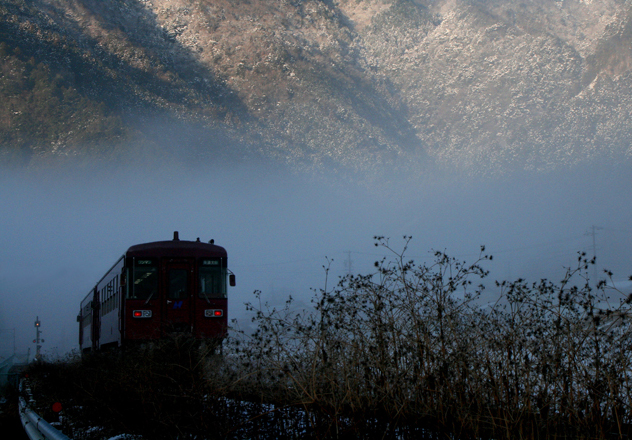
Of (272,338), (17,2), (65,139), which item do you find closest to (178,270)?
(272,338)

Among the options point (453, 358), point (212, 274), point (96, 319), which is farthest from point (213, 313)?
point (453, 358)

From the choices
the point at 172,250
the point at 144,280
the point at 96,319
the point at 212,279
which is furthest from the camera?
the point at 96,319

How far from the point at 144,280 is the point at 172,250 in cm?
94

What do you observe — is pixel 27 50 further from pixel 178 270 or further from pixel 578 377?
pixel 578 377

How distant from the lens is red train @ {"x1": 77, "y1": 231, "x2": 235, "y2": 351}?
12828 millimetres

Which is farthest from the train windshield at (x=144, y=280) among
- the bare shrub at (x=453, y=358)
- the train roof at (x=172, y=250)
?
the bare shrub at (x=453, y=358)

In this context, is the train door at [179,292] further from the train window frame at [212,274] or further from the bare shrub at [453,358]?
A: the bare shrub at [453,358]

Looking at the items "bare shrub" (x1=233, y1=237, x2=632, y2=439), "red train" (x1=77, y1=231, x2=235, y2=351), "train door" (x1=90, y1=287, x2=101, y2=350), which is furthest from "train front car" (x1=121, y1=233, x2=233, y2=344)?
"bare shrub" (x1=233, y1=237, x2=632, y2=439)

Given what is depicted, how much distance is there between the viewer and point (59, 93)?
146500mm

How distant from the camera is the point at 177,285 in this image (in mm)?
13320

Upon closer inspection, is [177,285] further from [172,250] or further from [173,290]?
[172,250]

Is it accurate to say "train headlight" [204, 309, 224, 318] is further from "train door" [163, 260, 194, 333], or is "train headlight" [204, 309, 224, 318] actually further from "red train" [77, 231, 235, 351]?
"train door" [163, 260, 194, 333]

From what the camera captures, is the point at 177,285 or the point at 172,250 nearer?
the point at 177,285

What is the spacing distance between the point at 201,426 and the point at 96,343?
1412cm
